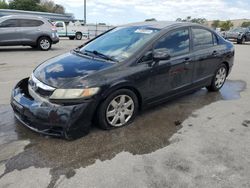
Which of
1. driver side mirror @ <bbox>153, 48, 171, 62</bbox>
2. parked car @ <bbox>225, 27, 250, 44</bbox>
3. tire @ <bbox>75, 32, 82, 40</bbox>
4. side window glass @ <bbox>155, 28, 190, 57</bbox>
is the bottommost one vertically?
tire @ <bbox>75, 32, 82, 40</bbox>

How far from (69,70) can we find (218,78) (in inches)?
142

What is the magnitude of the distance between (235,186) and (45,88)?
8.25 ft

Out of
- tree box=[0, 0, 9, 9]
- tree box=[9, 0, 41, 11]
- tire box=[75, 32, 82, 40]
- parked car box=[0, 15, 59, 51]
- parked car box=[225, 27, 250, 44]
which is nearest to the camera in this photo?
parked car box=[0, 15, 59, 51]

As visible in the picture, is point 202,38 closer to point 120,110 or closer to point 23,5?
point 120,110

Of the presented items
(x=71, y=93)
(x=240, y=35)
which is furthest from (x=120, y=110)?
(x=240, y=35)

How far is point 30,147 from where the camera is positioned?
11.4ft

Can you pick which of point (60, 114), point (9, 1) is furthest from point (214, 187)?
point (9, 1)

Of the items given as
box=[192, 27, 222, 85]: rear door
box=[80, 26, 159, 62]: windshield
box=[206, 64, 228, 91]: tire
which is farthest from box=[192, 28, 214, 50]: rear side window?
box=[80, 26, 159, 62]: windshield

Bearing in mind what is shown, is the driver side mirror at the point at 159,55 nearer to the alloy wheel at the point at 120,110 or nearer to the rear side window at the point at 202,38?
the alloy wheel at the point at 120,110

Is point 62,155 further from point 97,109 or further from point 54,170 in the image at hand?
point 97,109

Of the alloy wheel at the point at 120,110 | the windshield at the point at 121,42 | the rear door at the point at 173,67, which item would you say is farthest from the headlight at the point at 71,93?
the rear door at the point at 173,67

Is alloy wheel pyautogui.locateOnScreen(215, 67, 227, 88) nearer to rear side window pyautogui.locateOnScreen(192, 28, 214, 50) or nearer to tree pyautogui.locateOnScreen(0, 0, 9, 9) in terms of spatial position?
rear side window pyautogui.locateOnScreen(192, 28, 214, 50)

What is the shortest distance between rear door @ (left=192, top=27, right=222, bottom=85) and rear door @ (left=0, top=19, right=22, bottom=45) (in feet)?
32.5

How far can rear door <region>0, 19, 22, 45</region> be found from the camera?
1235 cm
